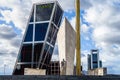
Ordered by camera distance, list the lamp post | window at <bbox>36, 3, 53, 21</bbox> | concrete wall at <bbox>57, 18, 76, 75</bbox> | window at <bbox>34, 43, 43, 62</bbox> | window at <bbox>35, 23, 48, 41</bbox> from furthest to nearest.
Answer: window at <bbox>36, 3, 53, 21</bbox>, window at <bbox>35, 23, 48, 41</bbox>, window at <bbox>34, 43, 43, 62</bbox>, concrete wall at <bbox>57, 18, 76, 75</bbox>, the lamp post

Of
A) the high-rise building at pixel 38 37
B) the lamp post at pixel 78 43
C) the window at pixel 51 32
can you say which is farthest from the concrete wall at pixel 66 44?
the lamp post at pixel 78 43

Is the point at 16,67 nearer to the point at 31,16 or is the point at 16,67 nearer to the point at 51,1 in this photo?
the point at 31,16

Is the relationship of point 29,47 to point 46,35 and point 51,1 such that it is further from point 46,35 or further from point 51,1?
point 51,1

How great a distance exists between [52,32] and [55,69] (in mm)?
18647

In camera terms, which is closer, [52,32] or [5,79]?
[5,79]

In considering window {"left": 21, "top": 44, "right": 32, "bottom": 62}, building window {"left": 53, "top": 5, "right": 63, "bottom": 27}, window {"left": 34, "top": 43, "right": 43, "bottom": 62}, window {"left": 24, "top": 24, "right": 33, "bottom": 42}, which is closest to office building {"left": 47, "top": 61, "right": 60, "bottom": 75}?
window {"left": 34, "top": 43, "right": 43, "bottom": 62}

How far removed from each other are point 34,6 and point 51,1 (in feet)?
30.6

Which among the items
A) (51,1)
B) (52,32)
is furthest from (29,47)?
(51,1)

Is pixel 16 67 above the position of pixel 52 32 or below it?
below

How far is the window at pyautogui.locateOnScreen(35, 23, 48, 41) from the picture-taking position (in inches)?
5231

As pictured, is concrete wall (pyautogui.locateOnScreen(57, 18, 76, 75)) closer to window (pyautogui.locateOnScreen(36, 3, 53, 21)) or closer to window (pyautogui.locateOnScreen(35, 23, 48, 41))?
window (pyautogui.locateOnScreen(35, 23, 48, 41))

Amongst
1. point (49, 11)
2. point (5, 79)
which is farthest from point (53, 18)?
point (5, 79)

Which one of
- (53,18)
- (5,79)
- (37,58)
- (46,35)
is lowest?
(5,79)

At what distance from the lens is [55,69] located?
130 metres
